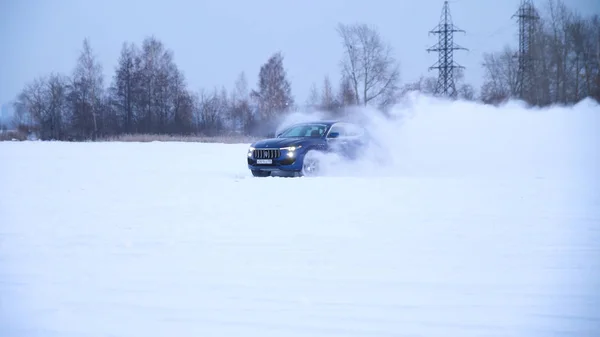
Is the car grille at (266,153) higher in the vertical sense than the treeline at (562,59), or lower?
lower

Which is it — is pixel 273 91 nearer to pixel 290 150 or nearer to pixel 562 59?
pixel 562 59

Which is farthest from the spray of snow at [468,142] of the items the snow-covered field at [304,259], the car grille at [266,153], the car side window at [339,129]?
the snow-covered field at [304,259]

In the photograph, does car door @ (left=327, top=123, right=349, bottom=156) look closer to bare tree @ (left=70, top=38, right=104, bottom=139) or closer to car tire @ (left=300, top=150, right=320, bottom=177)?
car tire @ (left=300, top=150, right=320, bottom=177)

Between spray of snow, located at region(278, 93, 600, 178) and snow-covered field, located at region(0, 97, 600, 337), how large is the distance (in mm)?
2627

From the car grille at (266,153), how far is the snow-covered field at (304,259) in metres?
1.56

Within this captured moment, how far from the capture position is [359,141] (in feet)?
40.5

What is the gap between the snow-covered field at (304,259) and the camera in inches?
124

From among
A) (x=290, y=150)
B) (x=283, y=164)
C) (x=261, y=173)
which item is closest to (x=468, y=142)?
(x=290, y=150)

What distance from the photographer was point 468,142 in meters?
14.7

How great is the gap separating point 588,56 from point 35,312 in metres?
30.2

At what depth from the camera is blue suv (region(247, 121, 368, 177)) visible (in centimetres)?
1118

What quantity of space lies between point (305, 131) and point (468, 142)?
18.9ft

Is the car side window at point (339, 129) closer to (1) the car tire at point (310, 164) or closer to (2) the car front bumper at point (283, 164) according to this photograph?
(1) the car tire at point (310, 164)

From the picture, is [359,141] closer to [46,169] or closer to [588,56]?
[46,169]
